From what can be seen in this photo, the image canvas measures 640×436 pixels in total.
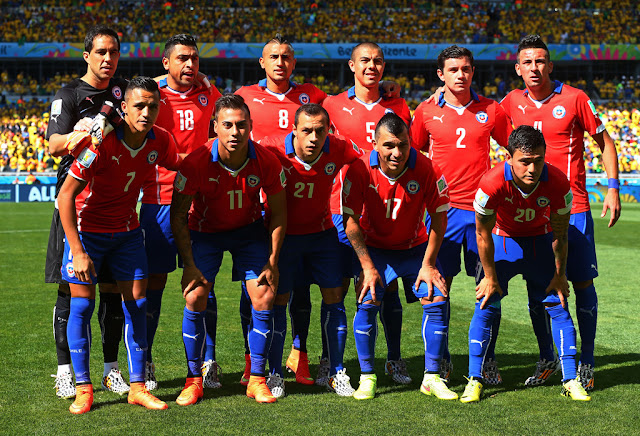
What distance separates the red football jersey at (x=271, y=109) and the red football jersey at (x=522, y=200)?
5.56 ft

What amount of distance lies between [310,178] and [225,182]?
0.63 metres

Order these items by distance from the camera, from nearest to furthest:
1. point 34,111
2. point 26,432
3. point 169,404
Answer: point 26,432 → point 169,404 → point 34,111

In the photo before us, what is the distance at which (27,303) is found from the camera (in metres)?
8.60

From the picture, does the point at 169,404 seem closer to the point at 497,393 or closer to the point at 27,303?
the point at 497,393

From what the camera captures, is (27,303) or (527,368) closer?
(527,368)

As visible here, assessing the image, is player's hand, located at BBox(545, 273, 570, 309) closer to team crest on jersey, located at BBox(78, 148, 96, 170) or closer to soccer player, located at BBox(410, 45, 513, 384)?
soccer player, located at BBox(410, 45, 513, 384)

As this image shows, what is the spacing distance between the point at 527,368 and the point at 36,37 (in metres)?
37.6

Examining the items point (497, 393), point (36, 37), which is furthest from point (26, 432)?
point (36, 37)

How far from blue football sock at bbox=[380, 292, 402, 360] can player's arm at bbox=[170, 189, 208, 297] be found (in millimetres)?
1532

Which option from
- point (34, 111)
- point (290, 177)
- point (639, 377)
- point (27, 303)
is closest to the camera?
point (290, 177)

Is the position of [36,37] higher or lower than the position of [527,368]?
higher

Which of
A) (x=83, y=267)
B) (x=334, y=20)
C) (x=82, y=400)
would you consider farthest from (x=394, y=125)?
(x=334, y=20)

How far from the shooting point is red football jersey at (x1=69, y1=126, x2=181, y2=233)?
186 inches

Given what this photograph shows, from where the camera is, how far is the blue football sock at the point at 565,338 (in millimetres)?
5059
